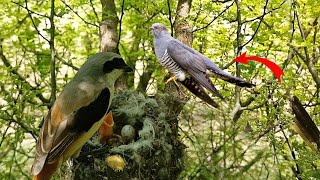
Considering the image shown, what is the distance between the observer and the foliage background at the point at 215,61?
1.51 metres

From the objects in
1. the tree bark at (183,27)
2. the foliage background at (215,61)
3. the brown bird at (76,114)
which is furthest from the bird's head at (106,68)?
the tree bark at (183,27)

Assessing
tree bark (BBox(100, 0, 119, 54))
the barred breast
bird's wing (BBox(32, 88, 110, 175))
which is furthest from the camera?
tree bark (BBox(100, 0, 119, 54))

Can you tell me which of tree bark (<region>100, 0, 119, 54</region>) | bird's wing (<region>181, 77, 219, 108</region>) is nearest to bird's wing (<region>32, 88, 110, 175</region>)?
bird's wing (<region>181, 77, 219, 108</region>)

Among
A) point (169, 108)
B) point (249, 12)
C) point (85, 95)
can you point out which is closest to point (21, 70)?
point (249, 12)

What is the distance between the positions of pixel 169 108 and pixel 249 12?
2.61 feet

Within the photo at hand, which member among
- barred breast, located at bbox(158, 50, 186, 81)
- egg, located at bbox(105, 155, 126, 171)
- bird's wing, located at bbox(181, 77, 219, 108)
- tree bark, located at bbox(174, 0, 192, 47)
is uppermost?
tree bark, located at bbox(174, 0, 192, 47)

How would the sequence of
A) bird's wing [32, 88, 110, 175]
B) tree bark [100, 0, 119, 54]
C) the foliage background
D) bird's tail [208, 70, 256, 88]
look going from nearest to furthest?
bird's wing [32, 88, 110, 175], bird's tail [208, 70, 256, 88], the foliage background, tree bark [100, 0, 119, 54]

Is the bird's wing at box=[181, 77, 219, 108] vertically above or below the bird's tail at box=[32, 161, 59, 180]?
above

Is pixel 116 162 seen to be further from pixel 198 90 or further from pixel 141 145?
pixel 198 90

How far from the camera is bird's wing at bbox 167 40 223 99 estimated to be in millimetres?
1256

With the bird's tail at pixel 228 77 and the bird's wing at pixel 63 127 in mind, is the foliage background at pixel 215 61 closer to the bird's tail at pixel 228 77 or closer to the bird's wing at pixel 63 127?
the bird's tail at pixel 228 77

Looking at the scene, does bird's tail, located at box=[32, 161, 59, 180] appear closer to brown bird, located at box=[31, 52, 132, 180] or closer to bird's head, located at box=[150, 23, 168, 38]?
brown bird, located at box=[31, 52, 132, 180]

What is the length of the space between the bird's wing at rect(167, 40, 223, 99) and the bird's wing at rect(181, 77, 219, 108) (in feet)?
0.06

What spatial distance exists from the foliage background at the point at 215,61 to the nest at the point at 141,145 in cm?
7
